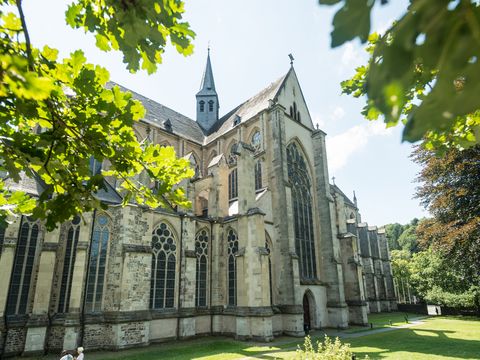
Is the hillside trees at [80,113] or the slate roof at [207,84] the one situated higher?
the slate roof at [207,84]

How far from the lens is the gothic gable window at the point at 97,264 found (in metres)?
15.5

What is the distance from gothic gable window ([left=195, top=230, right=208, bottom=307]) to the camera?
1930 centimetres

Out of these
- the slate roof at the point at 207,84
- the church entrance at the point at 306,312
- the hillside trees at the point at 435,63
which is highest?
the slate roof at the point at 207,84

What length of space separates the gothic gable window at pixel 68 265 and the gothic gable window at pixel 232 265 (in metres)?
8.93

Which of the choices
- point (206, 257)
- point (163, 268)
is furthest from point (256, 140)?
point (163, 268)

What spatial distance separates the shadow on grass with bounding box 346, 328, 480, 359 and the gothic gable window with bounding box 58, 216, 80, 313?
14.1m

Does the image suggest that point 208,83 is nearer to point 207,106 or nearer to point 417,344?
point 207,106

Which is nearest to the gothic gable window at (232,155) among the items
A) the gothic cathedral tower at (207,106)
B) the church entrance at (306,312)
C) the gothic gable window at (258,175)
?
the gothic gable window at (258,175)

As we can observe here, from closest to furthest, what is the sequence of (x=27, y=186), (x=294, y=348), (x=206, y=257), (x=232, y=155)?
(x=294, y=348)
(x=27, y=186)
(x=206, y=257)
(x=232, y=155)

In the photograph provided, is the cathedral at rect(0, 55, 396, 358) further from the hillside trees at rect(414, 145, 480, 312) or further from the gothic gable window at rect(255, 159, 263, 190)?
the hillside trees at rect(414, 145, 480, 312)

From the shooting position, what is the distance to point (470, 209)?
17.9 m

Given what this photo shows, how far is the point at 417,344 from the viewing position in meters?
16.2

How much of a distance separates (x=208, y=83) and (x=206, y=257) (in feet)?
84.5

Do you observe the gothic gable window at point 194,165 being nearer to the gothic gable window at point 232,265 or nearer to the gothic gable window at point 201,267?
the gothic gable window at point 201,267
